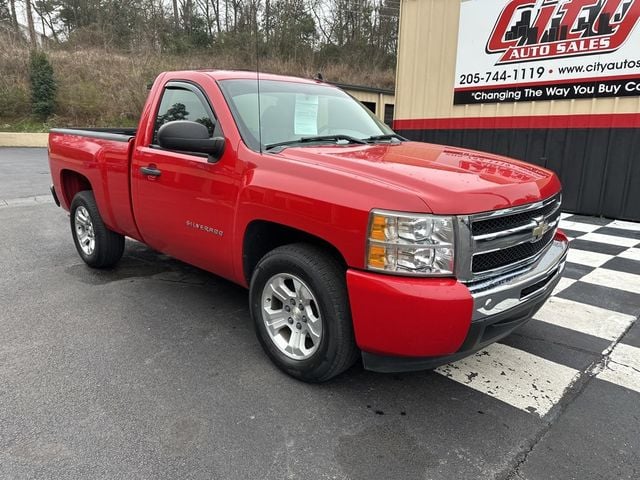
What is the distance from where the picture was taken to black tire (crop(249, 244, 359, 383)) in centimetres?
244

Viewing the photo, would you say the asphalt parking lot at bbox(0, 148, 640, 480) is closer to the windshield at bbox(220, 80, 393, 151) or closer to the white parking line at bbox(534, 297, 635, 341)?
the white parking line at bbox(534, 297, 635, 341)

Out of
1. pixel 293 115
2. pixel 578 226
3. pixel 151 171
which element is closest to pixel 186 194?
pixel 151 171

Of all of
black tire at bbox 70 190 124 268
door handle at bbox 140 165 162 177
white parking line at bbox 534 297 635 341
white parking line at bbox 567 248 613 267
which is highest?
door handle at bbox 140 165 162 177

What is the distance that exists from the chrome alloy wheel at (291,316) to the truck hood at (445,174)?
0.72 meters

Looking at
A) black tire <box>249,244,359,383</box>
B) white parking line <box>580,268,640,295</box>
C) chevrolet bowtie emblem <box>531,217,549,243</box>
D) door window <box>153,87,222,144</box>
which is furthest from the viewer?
white parking line <box>580,268,640,295</box>

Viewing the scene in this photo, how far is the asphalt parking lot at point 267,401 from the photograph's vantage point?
2162 millimetres

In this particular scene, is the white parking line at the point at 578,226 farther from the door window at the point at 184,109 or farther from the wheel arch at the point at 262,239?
the door window at the point at 184,109

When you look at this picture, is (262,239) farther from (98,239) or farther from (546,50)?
(546,50)

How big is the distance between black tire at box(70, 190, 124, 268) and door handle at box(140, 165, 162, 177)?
119cm

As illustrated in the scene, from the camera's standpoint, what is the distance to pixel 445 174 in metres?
2.49

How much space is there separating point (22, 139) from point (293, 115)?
20345mm

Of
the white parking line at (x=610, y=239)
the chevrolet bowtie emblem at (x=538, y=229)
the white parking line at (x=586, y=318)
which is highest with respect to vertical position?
the chevrolet bowtie emblem at (x=538, y=229)

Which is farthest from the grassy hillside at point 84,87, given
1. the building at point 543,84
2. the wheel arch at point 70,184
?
the wheel arch at point 70,184

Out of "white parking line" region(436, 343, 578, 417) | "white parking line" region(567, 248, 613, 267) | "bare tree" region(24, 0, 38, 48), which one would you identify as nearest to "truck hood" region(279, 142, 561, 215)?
"white parking line" region(436, 343, 578, 417)
